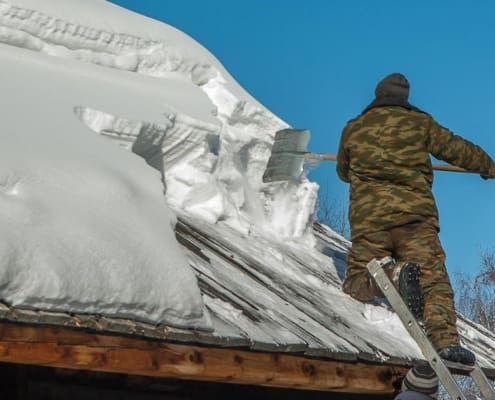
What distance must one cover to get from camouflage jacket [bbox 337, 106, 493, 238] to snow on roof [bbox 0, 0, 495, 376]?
2.25 feet

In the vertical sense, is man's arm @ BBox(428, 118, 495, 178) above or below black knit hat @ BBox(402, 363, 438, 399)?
above

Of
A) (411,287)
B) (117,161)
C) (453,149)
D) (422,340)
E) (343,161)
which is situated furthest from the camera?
(343,161)

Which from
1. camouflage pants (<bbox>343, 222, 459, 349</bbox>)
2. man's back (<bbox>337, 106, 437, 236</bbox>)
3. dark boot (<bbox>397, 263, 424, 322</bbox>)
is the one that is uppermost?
man's back (<bbox>337, 106, 437, 236</bbox>)

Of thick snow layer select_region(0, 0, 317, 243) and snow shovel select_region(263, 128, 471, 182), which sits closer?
thick snow layer select_region(0, 0, 317, 243)

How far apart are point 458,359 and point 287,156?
283 centimetres

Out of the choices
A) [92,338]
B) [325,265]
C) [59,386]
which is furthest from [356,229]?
[92,338]

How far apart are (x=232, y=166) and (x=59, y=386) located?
269 centimetres

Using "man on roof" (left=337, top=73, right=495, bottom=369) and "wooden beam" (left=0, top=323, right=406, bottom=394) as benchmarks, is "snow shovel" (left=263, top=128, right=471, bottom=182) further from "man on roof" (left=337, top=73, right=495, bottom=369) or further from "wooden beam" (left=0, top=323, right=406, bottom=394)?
"wooden beam" (left=0, top=323, right=406, bottom=394)

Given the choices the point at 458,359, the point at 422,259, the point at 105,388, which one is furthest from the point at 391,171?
the point at 105,388

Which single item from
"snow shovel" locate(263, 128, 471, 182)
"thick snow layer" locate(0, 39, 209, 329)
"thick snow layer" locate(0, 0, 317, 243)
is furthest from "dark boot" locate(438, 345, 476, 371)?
"snow shovel" locate(263, 128, 471, 182)

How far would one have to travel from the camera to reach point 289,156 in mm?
8117

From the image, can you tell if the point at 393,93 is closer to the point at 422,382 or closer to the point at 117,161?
the point at 117,161

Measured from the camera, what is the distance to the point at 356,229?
645cm

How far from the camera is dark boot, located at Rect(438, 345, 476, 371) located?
5.68 m
